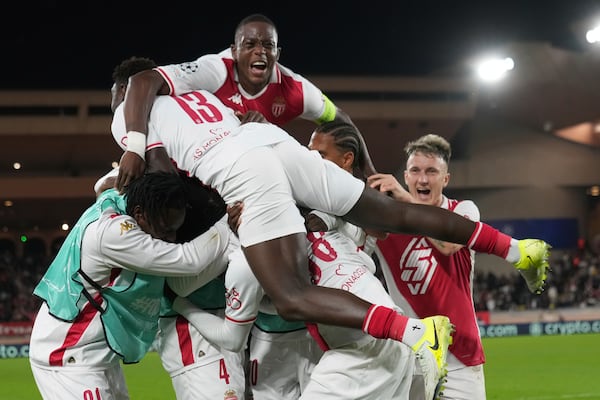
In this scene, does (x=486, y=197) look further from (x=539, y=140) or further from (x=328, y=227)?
(x=328, y=227)

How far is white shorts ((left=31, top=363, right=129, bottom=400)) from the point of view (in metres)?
4.17

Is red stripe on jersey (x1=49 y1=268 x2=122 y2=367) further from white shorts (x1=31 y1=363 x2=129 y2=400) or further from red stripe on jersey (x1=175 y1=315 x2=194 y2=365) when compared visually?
red stripe on jersey (x1=175 y1=315 x2=194 y2=365)

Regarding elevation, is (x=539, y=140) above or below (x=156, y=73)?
above

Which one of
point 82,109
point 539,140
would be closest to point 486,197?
point 539,140

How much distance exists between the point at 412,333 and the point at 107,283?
1593mm

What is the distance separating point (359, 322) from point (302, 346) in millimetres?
961

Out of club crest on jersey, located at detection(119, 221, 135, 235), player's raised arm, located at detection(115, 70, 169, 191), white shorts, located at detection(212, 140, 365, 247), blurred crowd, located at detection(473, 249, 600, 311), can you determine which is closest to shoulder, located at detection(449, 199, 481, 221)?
white shorts, located at detection(212, 140, 365, 247)

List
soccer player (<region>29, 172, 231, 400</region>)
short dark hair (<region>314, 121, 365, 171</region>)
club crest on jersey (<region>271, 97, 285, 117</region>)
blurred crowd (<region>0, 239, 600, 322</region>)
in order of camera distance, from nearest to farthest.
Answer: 1. soccer player (<region>29, 172, 231, 400</region>)
2. short dark hair (<region>314, 121, 365, 171</region>)
3. club crest on jersey (<region>271, 97, 285, 117</region>)
4. blurred crowd (<region>0, 239, 600, 322</region>)

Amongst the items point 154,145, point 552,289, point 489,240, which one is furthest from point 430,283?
point 552,289

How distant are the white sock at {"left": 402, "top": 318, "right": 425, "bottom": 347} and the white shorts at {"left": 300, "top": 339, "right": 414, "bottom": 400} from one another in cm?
24

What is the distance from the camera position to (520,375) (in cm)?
1284

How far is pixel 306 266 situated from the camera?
4020mm

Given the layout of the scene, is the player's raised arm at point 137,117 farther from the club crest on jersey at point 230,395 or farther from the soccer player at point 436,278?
the soccer player at point 436,278

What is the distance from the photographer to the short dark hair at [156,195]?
415 centimetres
